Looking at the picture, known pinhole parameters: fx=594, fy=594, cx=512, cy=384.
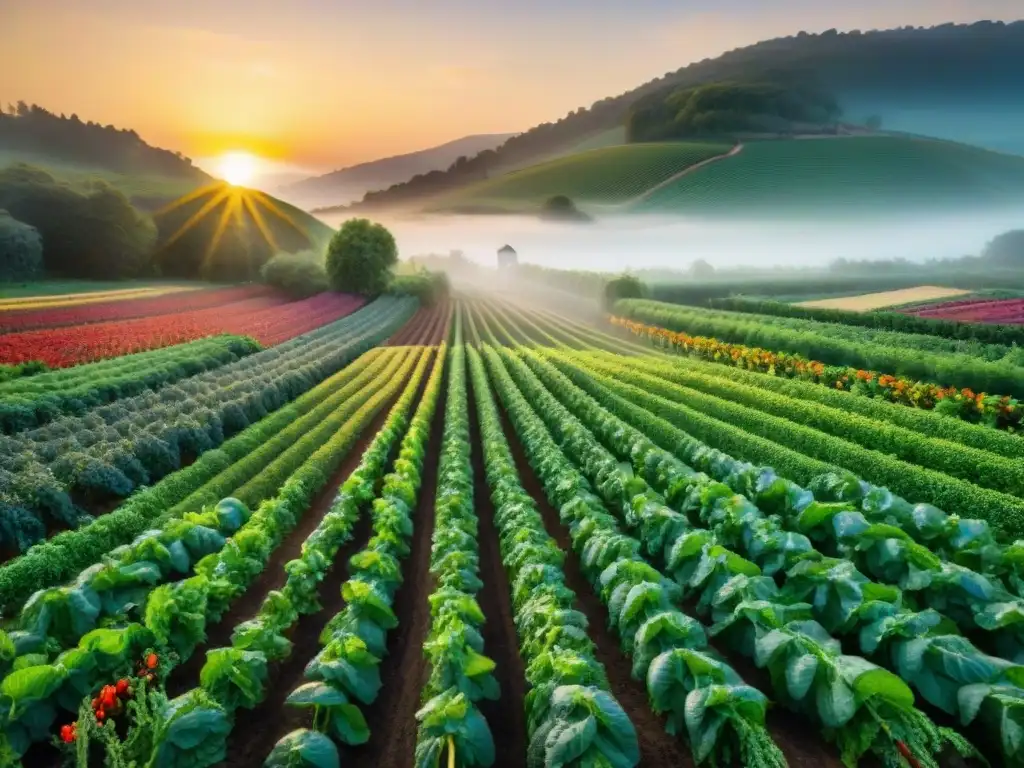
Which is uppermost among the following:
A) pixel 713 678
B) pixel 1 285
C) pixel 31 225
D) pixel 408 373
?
pixel 31 225

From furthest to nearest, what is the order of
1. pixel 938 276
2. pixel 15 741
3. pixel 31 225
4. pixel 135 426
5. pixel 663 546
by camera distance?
pixel 938 276
pixel 31 225
pixel 135 426
pixel 663 546
pixel 15 741

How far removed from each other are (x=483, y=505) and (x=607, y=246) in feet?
135

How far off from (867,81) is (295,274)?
59.5 metres

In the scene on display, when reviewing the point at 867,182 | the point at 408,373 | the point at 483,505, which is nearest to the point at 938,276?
the point at 867,182

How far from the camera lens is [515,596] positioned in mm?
7023

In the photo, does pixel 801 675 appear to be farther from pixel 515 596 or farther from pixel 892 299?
pixel 892 299

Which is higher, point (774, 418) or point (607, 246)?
point (607, 246)

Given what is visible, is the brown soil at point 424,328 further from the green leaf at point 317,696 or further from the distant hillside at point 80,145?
the green leaf at point 317,696

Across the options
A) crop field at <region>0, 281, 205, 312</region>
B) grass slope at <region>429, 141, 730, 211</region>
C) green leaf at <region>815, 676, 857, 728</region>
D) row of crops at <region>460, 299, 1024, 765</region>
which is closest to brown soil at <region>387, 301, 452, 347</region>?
grass slope at <region>429, 141, 730, 211</region>

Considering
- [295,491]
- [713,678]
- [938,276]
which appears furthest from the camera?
[938,276]

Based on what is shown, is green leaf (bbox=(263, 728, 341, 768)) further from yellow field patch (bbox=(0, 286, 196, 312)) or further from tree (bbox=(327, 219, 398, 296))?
tree (bbox=(327, 219, 398, 296))

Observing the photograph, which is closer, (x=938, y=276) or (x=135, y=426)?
(x=135, y=426)

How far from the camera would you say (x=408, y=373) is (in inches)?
1089

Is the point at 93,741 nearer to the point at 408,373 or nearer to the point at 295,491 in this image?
the point at 295,491
